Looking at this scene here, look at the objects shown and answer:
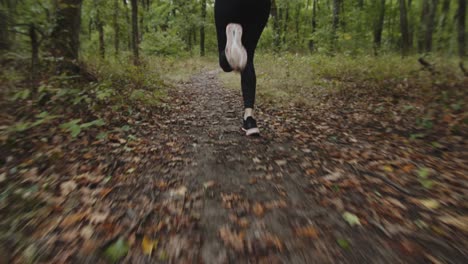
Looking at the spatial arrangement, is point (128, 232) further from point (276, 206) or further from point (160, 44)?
point (160, 44)

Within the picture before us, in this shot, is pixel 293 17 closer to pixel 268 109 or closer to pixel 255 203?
pixel 268 109

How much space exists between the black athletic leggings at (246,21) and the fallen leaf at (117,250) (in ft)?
6.93

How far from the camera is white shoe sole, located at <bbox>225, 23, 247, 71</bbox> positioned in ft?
9.22

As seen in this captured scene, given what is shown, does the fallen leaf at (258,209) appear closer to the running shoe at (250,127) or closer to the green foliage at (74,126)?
the running shoe at (250,127)

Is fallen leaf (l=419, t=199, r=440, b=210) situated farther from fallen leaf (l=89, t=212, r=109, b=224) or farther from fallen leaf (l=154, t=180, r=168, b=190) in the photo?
fallen leaf (l=89, t=212, r=109, b=224)

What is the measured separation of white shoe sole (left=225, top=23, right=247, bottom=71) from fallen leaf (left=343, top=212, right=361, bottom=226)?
1.82 m

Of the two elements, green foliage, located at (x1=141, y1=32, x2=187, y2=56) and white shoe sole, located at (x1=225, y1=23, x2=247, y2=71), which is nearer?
white shoe sole, located at (x1=225, y1=23, x2=247, y2=71)

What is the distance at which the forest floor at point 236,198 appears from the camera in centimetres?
133

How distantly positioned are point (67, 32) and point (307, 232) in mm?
4359

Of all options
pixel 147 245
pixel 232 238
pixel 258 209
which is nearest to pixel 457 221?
pixel 258 209

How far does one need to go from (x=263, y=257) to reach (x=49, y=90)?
334 cm

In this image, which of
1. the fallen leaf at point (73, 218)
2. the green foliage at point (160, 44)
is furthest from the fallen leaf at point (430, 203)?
the green foliage at point (160, 44)

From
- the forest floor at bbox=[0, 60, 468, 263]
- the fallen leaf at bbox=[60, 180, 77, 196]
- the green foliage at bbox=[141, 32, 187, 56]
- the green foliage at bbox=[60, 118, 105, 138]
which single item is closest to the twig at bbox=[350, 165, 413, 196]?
the forest floor at bbox=[0, 60, 468, 263]

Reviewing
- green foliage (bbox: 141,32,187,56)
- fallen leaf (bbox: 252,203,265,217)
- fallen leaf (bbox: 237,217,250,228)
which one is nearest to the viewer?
fallen leaf (bbox: 237,217,250,228)
